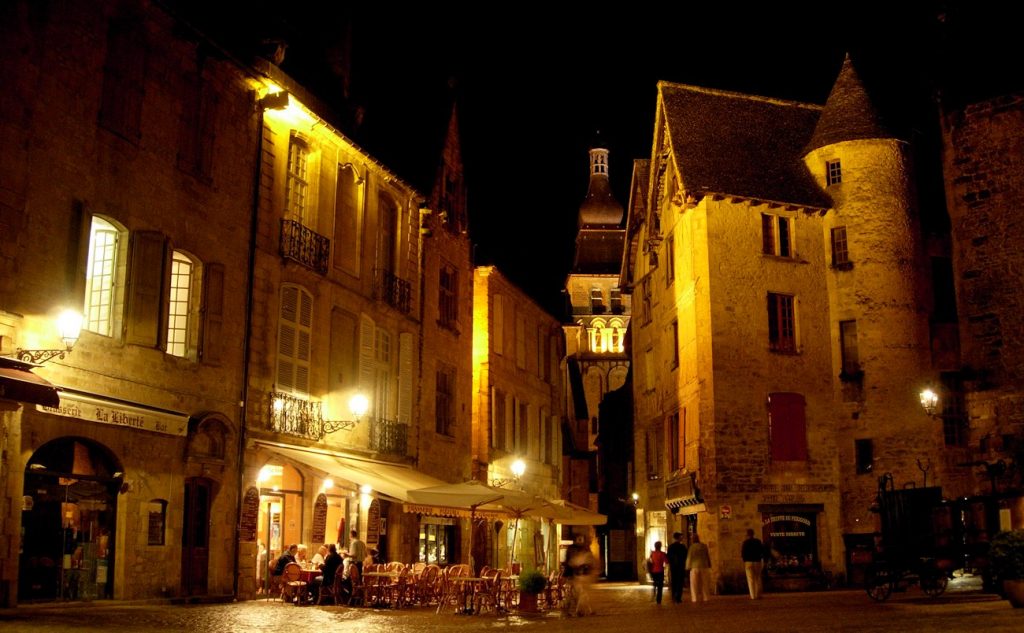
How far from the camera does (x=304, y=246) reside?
20.6 meters

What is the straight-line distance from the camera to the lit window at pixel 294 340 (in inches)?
779

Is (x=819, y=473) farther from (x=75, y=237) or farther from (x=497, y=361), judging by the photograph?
(x=75, y=237)

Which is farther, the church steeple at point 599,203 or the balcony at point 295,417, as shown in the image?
the church steeple at point 599,203

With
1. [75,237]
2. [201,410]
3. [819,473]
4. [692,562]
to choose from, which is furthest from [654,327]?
[75,237]

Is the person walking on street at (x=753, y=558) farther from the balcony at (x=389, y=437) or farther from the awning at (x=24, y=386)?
the awning at (x=24, y=386)

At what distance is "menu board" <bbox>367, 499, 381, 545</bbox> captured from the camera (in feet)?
73.4

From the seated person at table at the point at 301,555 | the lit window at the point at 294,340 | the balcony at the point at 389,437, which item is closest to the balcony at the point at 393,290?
the balcony at the point at 389,437

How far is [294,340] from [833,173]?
54.8ft

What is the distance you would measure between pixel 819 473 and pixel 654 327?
765 cm

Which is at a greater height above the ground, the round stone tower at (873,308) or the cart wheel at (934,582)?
the round stone tower at (873,308)

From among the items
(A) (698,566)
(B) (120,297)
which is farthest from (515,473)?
(B) (120,297)

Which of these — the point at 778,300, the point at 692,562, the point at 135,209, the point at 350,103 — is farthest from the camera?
the point at 778,300

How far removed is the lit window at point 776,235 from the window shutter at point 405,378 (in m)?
10.3

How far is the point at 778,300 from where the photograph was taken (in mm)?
28141
